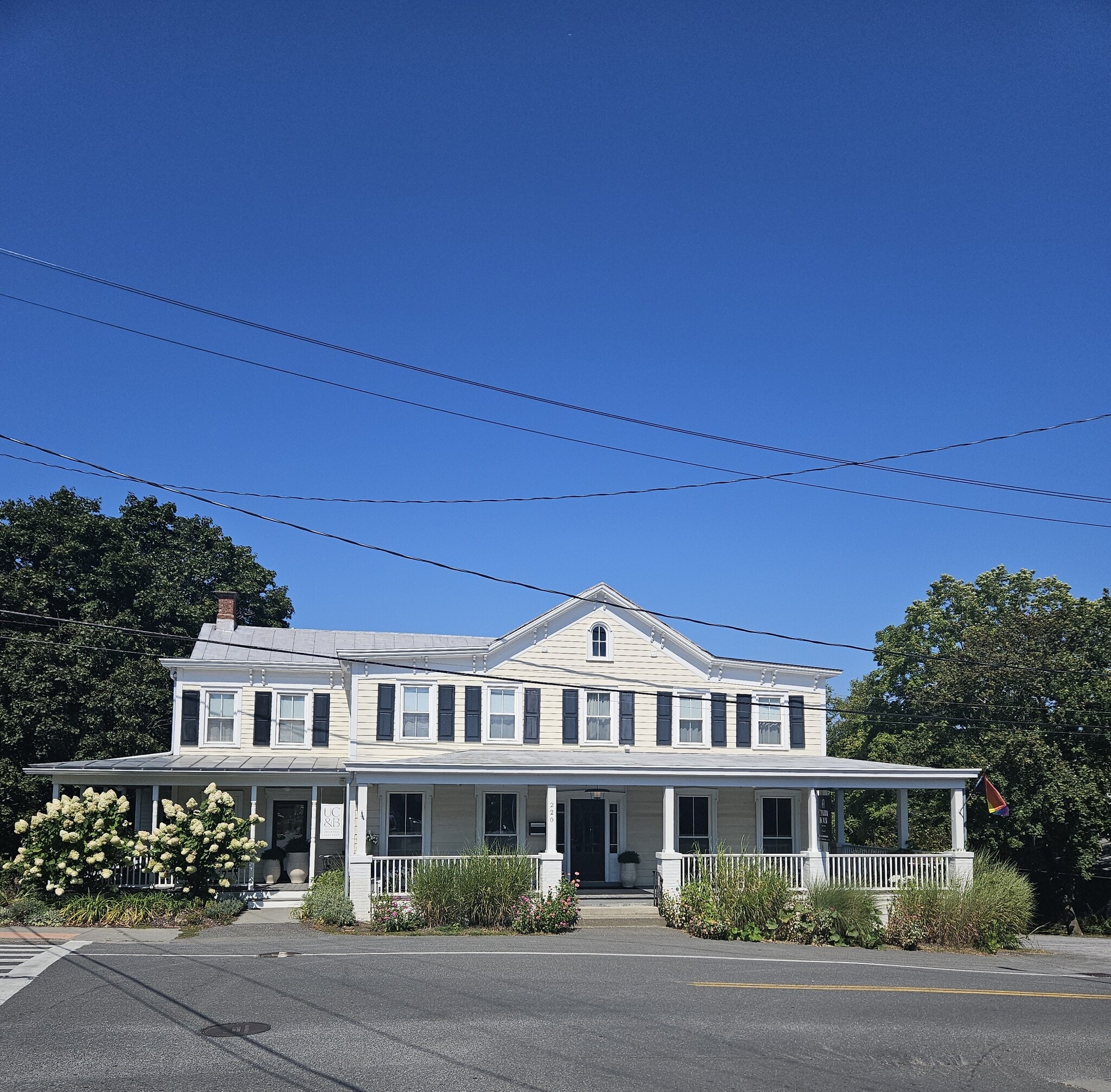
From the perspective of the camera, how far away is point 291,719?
99.3 feet

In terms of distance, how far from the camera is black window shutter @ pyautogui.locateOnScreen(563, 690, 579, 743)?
2894 centimetres

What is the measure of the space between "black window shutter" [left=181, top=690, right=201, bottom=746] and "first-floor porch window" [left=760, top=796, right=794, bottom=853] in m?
15.4

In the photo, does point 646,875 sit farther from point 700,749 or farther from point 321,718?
point 321,718

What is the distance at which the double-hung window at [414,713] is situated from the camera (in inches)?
1115

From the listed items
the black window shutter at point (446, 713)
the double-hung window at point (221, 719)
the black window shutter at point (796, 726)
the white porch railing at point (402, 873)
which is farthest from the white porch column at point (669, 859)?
the double-hung window at point (221, 719)

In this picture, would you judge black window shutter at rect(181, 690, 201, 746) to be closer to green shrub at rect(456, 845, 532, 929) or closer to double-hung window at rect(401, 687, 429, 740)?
double-hung window at rect(401, 687, 429, 740)

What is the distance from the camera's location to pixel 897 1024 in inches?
501

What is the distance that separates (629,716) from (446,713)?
4870 millimetres

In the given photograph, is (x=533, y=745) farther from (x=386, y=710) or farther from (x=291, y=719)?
(x=291, y=719)

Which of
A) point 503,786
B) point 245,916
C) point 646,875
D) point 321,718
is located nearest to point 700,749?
point 646,875

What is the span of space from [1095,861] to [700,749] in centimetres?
1322

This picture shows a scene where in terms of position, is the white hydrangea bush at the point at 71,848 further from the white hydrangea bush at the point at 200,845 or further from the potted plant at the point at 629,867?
the potted plant at the point at 629,867

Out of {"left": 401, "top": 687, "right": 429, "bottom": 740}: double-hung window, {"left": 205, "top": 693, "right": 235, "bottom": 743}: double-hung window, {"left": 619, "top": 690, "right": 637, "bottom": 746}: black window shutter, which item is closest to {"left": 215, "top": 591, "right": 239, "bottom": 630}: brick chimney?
{"left": 205, "top": 693, "right": 235, "bottom": 743}: double-hung window

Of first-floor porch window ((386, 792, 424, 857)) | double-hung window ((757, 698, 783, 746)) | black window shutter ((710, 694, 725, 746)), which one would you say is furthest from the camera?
double-hung window ((757, 698, 783, 746))
